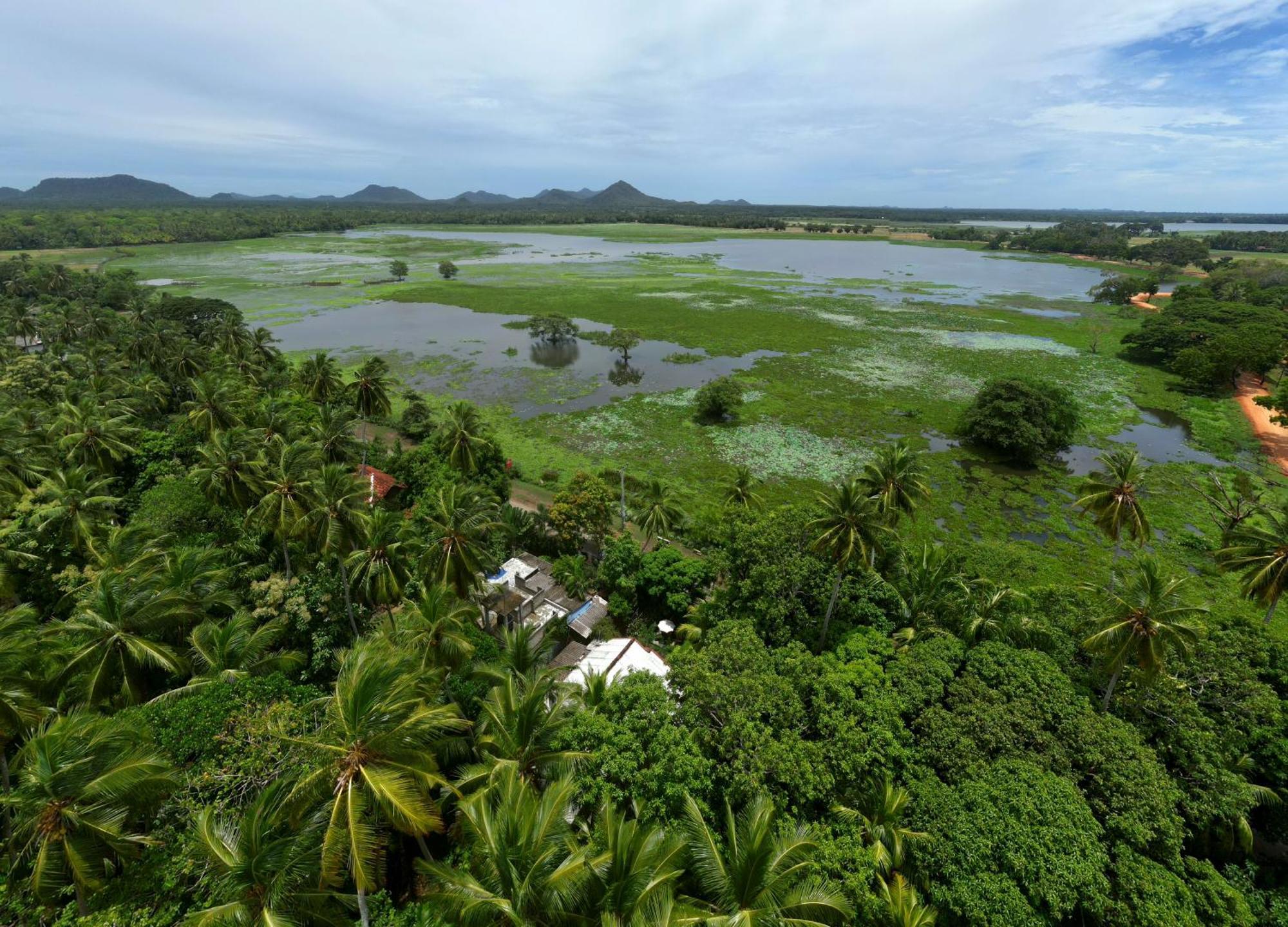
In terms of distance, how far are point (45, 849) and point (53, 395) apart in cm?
4149

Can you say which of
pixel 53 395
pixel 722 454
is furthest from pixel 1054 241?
pixel 53 395

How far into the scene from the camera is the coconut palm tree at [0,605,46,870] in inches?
440

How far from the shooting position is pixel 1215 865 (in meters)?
14.1

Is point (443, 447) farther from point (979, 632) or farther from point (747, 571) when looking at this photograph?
point (979, 632)

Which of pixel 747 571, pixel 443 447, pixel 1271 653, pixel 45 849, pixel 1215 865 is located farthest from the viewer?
pixel 443 447

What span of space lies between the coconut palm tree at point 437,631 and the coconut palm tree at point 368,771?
5333 millimetres

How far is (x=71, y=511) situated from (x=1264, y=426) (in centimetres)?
7795

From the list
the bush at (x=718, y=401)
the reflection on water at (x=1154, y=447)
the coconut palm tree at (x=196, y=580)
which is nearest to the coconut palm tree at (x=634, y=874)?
the coconut palm tree at (x=196, y=580)

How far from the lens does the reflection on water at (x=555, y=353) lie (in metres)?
60.3

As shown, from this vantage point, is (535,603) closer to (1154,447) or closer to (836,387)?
(836,387)

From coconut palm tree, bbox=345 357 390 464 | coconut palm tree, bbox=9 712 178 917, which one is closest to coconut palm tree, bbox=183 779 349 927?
coconut palm tree, bbox=9 712 178 917

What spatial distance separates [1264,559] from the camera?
1664 centimetres

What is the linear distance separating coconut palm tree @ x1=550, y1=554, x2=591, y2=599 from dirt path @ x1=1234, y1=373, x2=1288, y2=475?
161ft

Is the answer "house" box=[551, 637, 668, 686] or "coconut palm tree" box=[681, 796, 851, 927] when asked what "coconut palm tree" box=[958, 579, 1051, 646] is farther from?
"coconut palm tree" box=[681, 796, 851, 927]
